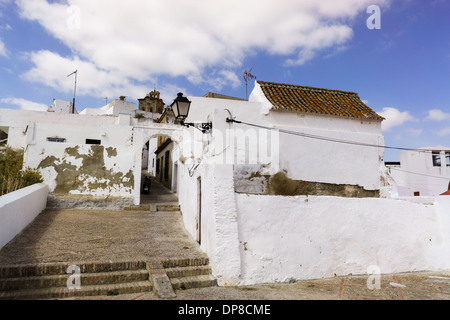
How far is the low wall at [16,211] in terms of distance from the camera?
5.59 metres

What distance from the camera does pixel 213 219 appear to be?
549cm

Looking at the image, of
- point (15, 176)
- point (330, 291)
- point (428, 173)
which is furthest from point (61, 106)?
point (428, 173)

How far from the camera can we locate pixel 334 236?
239 inches

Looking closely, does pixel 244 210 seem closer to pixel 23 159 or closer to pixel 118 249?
pixel 118 249

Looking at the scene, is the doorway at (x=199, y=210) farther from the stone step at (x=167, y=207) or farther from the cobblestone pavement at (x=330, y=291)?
the stone step at (x=167, y=207)

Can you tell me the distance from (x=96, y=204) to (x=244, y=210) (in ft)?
23.6

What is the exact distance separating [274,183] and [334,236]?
472 cm

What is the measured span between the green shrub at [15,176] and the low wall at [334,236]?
718cm

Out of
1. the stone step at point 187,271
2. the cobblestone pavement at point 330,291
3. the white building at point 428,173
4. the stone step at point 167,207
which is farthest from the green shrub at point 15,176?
the white building at point 428,173

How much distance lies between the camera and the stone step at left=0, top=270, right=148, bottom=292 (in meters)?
4.38

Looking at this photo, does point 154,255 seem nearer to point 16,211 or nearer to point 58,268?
point 58,268
